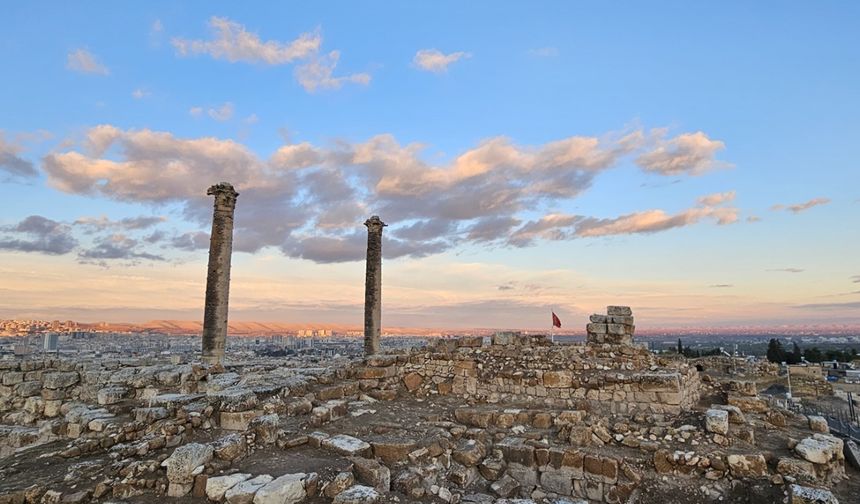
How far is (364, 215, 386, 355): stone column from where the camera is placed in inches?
881

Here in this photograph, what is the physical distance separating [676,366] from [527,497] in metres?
5.99

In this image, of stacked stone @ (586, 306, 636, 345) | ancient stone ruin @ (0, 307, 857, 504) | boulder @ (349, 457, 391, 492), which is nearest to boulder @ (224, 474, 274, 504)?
ancient stone ruin @ (0, 307, 857, 504)

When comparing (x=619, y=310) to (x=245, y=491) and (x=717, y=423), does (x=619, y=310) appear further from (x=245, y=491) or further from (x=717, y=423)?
(x=245, y=491)

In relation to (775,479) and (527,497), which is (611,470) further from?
(775,479)

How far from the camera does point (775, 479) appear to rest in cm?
650

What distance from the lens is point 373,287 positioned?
891 inches

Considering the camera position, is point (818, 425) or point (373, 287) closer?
point (818, 425)

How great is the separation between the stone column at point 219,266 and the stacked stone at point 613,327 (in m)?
14.0

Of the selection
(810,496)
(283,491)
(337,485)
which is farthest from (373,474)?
(810,496)

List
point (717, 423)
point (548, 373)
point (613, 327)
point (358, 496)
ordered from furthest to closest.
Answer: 1. point (613, 327)
2. point (548, 373)
3. point (717, 423)
4. point (358, 496)

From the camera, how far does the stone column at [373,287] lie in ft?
73.4

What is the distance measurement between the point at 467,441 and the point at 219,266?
13.9 meters

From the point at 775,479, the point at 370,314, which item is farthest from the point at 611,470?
the point at 370,314

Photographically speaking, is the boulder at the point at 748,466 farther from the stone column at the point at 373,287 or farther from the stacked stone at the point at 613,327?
the stone column at the point at 373,287
